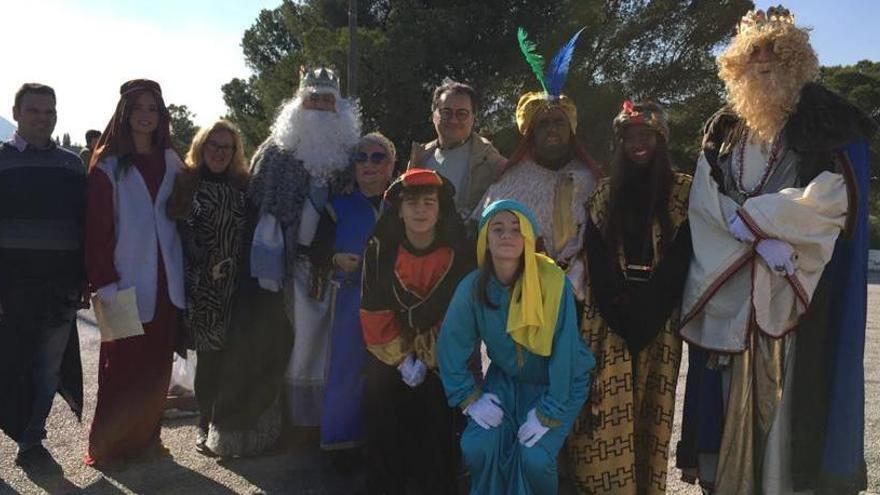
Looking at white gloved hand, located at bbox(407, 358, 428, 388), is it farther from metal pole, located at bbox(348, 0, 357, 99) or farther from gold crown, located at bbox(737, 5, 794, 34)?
metal pole, located at bbox(348, 0, 357, 99)

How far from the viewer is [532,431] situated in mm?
3000

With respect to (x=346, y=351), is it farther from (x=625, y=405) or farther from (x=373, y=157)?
(x=625, y=405)

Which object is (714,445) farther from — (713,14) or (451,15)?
(713,14)

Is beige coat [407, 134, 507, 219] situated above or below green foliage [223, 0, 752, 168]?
below

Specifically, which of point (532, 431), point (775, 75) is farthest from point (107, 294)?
point (775, 75)

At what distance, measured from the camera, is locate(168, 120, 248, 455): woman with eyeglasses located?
4.04 meters

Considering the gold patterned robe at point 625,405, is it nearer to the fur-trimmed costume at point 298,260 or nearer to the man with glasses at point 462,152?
the man with glasses at point 462,152

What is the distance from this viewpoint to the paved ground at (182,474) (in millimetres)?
3693

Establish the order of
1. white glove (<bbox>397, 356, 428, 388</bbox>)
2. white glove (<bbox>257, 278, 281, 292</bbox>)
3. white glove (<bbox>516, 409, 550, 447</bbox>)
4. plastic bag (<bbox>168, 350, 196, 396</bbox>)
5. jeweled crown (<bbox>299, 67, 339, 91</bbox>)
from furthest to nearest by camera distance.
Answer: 1. plastic bag (<bbox>168, 350, 196, 396</bbox>)
2. jeweled crown (<bbox>299, 67, 339, 91</bbox>)
3. white glove (<bbox>257, 278, 281, 292</bbox>)
4. white glove (<bbox>397, 356, 428, 388</bbox>)
5. white glove (<bbox>516, 409, 550, 447</bbox>)

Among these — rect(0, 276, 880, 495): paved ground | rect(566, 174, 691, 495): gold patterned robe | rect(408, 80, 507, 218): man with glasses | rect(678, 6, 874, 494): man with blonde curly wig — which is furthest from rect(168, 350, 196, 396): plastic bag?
rect(678, 6, 874, 494): man with blonde curly wig

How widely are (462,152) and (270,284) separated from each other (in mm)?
1367

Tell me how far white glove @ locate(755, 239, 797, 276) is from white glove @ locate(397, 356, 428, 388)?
1.64 meters

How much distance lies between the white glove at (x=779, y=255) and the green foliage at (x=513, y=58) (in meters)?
11.0

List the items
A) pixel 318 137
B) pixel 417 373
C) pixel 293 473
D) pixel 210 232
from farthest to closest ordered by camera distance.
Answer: pixel 318 137 < pixel 210 232 < pixel 293 473 < pixel 417 373
